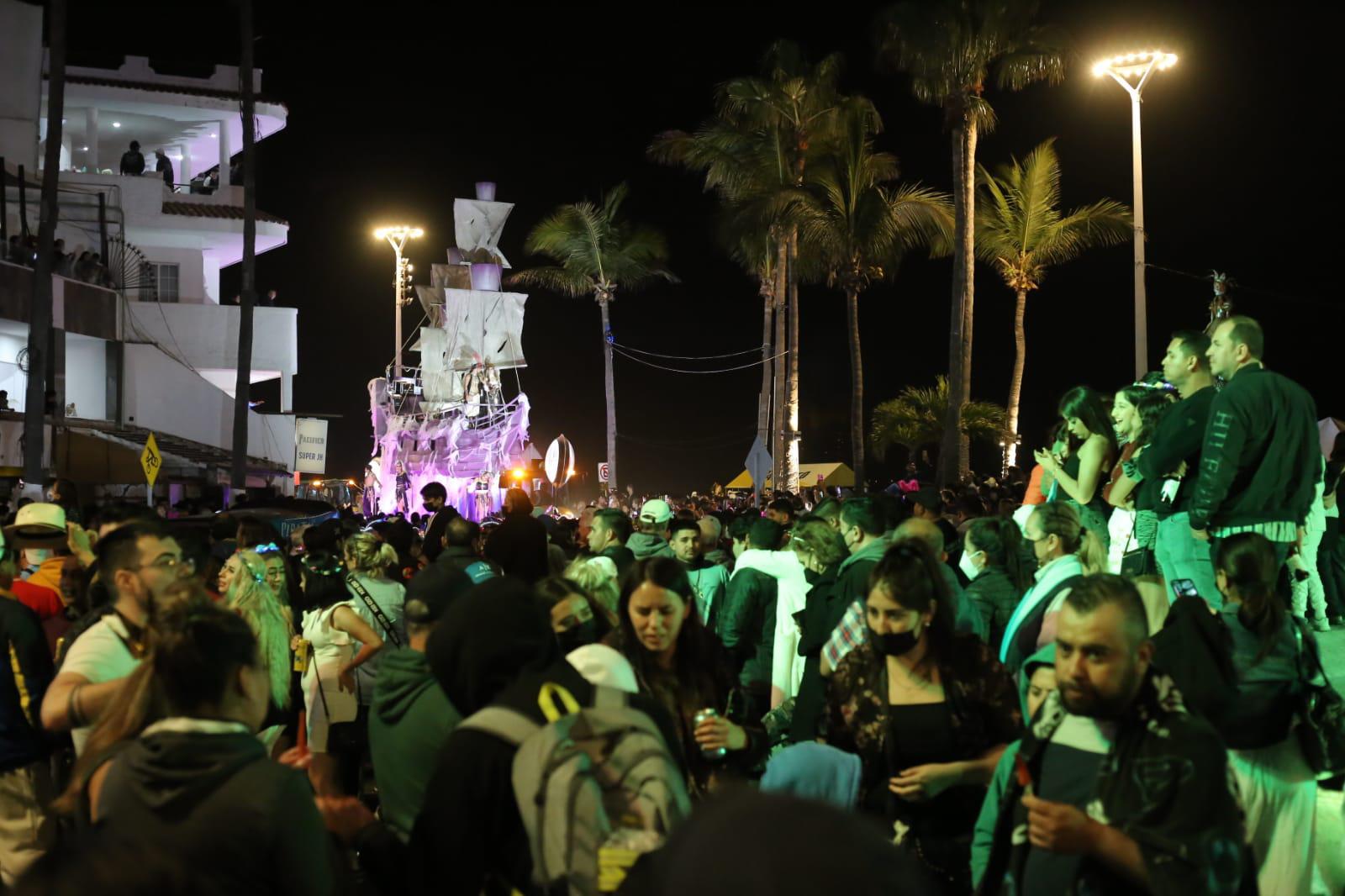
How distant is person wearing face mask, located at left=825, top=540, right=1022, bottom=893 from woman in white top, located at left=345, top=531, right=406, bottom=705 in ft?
12.4

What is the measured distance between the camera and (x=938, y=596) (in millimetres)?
4473

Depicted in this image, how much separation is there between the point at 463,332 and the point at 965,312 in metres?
39.5

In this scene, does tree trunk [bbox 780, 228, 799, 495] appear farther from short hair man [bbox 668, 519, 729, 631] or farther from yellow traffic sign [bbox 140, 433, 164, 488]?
short hair man [bbox 668, 519, 729, 631]

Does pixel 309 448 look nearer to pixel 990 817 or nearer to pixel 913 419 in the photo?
pixel 913 419

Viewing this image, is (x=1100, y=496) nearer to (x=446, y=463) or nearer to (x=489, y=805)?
(x=489, y=805)

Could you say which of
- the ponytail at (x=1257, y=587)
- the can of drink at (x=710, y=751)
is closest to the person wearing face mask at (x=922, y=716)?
the can of drink at (x=710, y=751)

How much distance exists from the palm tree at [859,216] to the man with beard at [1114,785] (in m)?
26.7

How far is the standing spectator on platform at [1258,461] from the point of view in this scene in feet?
20.1

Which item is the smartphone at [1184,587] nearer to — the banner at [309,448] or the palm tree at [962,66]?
the palm tree at [962,66]

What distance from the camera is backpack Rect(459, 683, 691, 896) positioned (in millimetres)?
2779

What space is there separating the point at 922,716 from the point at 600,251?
4563 cm

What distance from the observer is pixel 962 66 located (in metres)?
24.8

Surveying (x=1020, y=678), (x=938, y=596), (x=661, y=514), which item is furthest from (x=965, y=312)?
(x=938, y=596)

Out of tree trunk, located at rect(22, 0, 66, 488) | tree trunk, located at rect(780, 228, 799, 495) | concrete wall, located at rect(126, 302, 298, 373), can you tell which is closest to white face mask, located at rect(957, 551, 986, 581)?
tree trunk, located at rect(22, 0, 66, 488)
